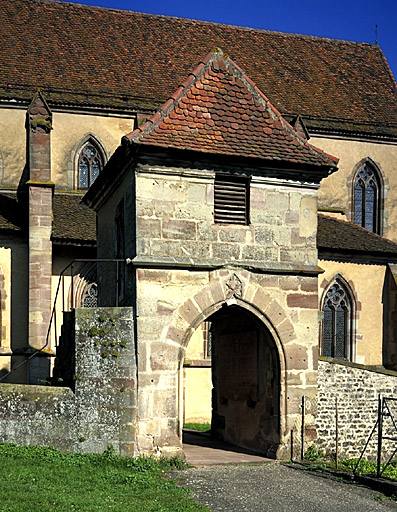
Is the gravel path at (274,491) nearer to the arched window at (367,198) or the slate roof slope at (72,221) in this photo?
the slate roof slope at (72,221)

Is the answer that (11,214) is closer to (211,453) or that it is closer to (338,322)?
(338,322)

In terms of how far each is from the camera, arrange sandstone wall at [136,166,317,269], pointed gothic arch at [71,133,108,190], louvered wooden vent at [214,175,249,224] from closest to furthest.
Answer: sandstone wall at [136,166,317,269] → louvered wooden vent at [214,175,249,224] → pointed gothic arch at [71,133,108,190]

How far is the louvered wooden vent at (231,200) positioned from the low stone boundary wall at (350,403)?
10.6 ft

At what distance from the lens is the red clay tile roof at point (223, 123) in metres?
15.1

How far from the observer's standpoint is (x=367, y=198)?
97.2 feet

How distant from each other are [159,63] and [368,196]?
8770 mm

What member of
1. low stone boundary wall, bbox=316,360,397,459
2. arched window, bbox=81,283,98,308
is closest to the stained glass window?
arched window, bbox=81,283,98,308

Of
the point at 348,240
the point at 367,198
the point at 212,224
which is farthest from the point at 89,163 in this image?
the point at 212,224

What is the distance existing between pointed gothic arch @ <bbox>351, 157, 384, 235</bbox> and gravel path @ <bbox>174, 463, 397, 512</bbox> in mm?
16714

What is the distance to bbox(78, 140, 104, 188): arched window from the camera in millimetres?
27172

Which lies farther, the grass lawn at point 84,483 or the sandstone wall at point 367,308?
the sandstone wall at point 367,308

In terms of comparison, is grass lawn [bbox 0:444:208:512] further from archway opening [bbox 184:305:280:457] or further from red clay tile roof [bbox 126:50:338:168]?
red clay tile roof [bbox 126:50:338:168]

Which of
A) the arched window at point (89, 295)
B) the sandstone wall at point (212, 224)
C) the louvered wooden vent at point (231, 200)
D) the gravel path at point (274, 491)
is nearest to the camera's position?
the gravel path at point (274, 491)

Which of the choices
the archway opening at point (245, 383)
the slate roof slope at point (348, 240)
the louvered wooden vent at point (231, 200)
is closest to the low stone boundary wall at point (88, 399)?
the archway opening at point (245, 383)
